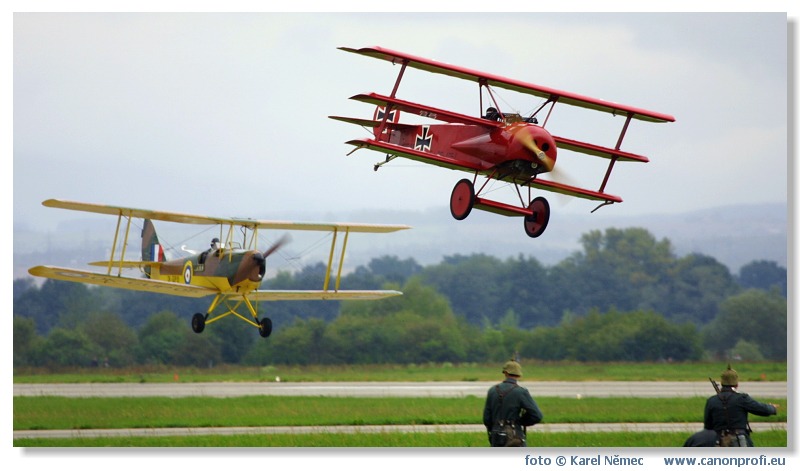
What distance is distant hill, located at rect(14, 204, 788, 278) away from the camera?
2570cm

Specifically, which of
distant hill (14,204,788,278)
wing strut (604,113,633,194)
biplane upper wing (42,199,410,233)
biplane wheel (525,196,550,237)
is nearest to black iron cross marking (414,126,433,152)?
biplane wheel (525,196,550,237)

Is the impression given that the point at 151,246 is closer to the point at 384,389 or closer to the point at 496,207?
the point at 384,389

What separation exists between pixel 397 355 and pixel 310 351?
3444mm

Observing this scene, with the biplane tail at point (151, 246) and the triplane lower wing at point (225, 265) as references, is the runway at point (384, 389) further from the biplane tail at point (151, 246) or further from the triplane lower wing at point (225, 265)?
the triplane lower wing at point (225, 265)

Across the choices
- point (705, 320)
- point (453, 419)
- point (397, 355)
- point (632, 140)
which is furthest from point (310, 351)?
point (632, 140)

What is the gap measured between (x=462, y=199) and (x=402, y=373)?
2293 centimetres

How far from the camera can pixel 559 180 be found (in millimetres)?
12344

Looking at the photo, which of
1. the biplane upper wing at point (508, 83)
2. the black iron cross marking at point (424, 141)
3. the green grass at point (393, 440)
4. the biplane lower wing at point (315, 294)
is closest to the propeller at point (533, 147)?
the biplane upper wing at point (508, 83)

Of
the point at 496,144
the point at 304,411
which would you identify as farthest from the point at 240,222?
the point at 496,144

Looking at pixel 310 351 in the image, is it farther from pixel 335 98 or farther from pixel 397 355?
pixel 335 98

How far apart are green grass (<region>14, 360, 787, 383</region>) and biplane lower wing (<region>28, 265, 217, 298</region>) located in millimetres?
11753

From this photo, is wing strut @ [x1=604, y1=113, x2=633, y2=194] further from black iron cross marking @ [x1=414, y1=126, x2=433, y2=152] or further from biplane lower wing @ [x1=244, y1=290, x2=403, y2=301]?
biplane lower wing @ [x1=244, y1=290, x2=403, y2=301]
